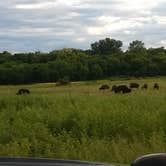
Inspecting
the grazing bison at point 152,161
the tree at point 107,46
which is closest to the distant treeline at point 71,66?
the tree at point 107,46

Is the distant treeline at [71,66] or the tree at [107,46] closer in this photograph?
the distant treeline at [71,66]

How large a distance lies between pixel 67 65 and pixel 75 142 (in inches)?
3160

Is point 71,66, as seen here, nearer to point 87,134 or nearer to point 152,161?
point 87,134

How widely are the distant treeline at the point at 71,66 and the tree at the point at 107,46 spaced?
1112 cm

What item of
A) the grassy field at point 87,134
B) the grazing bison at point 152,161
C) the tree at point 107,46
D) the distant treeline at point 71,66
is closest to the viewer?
the grazing bison at point 152,161

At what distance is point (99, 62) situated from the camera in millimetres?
92250

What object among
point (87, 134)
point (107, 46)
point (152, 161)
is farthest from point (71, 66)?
point (152, 161)

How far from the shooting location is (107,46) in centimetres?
11781

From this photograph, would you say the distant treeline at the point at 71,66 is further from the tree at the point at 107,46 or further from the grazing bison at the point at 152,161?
the grazing bison at the point at 152,161

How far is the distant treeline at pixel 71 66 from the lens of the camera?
85.4 metres

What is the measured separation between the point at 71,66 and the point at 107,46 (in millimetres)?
27626

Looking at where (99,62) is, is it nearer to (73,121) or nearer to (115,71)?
(115,71)

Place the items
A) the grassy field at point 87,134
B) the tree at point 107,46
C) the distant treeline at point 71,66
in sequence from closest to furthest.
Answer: the grassy field at point 87,134 → the distant treeline at point 71,66 → the tree at point 107,46

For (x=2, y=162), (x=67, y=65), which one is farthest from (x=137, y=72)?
(x=2, y=162)
